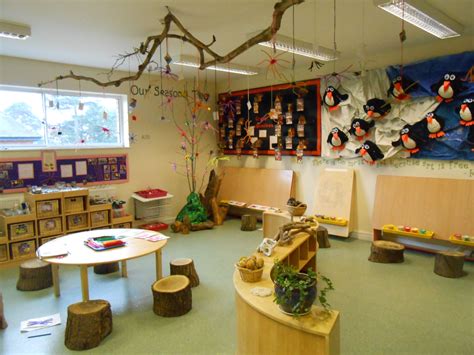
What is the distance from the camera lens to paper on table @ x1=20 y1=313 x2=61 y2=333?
116 inches

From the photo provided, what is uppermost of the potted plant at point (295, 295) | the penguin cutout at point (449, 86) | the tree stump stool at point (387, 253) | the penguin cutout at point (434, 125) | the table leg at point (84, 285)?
the penguin cutout at point (449, 86)

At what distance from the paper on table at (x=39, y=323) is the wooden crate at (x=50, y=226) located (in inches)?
73.4

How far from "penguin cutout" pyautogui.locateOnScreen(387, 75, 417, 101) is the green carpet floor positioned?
7.18ft

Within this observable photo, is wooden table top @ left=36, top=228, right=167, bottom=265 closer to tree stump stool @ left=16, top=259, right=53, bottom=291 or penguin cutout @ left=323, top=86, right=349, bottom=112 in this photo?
tree stump stool @ left=16, top=259, right=53, bottom=291

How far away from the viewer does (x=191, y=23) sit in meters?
3.54

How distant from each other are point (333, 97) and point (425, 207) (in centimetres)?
208

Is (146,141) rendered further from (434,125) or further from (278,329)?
(278,329)

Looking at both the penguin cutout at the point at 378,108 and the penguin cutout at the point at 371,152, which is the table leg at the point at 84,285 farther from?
the penguin cutout at the point at 378,108

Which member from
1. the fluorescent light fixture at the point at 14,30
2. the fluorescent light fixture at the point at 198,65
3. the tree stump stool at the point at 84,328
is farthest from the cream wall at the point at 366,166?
the tree stump stool at the point at 84,328

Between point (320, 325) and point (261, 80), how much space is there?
5.33 m

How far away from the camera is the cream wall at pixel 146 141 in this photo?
506 centimetres

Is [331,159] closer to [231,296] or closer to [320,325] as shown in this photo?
[231,296]

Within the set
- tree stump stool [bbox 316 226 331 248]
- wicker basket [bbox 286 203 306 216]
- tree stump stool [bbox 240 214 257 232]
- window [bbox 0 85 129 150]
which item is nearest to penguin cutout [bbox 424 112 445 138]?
tree stump stool [bbox 316 226 331 248]

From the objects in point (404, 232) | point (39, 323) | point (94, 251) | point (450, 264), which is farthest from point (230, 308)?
point (404, 232)
